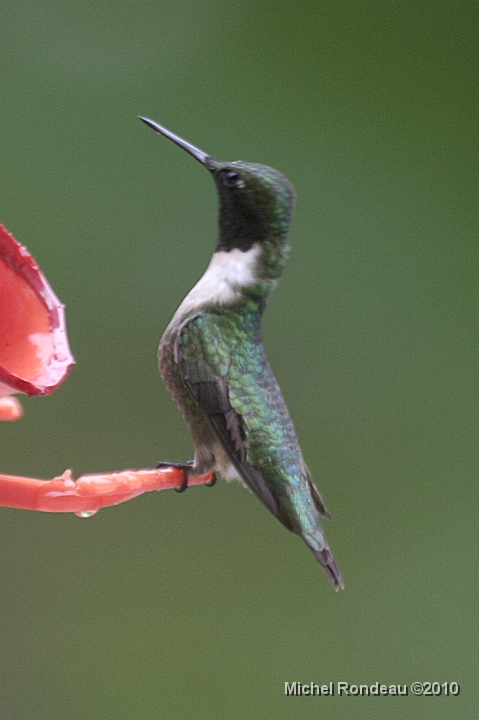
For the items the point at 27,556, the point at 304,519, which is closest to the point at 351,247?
the point at 27,556

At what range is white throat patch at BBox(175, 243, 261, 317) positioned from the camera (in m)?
1.44

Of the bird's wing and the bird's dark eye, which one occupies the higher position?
the bird's dark eye

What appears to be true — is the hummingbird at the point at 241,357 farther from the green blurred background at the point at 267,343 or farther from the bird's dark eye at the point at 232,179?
the green blurred background at the point at 267,343

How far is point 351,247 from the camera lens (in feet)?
9.50

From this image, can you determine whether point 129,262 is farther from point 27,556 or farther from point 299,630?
point 299,630

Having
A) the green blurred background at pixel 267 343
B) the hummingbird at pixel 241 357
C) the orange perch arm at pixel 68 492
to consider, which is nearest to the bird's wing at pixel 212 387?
the hummingbird at pixel 241 357

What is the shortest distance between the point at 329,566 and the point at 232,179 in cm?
63

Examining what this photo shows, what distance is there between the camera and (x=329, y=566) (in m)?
1.32

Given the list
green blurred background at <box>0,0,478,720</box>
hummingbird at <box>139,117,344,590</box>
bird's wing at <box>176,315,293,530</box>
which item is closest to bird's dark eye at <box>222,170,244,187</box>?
hummingbird at <box>139,117,344,590</box>

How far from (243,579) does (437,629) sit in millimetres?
641

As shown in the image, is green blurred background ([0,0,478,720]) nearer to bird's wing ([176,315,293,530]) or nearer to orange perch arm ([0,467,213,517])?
bird's wing ([176,315,293,530])

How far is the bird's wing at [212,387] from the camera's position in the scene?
4.51ft

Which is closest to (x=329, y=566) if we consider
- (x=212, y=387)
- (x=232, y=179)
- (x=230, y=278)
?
(x=212, y=387)

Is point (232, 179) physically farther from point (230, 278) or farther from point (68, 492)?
point (68, 492)
